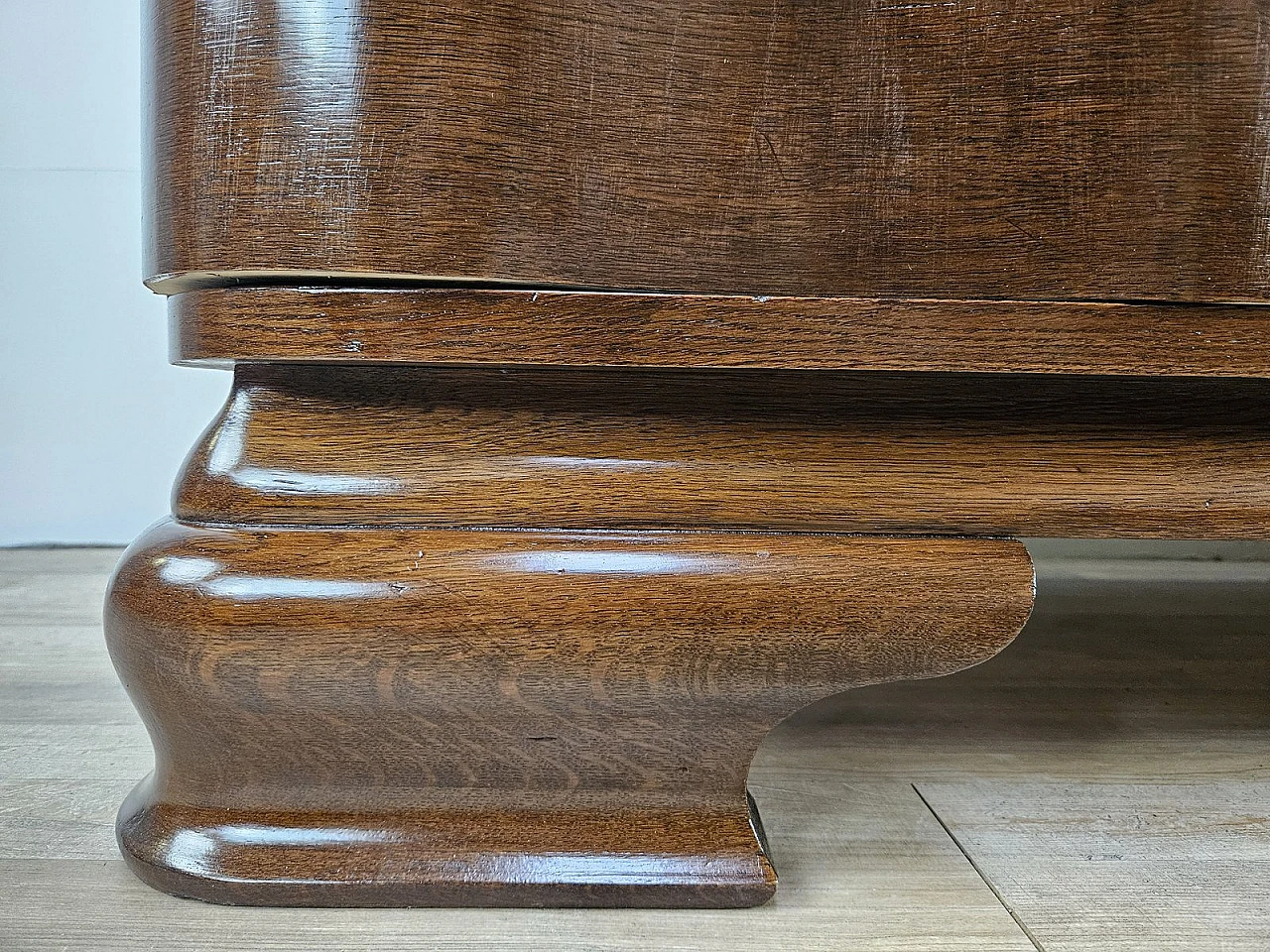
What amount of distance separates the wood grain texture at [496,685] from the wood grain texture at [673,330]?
74mm

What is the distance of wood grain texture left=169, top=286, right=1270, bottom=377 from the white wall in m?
1.03

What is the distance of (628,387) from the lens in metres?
0.42

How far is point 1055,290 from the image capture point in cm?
40

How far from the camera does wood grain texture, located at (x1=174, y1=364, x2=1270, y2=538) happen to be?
0.41 m

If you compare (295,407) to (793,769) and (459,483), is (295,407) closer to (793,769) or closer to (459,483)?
(459,483)

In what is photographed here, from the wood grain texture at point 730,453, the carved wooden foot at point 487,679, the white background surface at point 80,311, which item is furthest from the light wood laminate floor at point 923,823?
the white background surface at point 80,311

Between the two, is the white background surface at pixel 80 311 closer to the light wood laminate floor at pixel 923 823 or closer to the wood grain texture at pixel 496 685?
the light wood laminate floor at pixel 923 823

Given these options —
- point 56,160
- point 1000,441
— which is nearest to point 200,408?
point 56,160

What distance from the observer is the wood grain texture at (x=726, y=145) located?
37 centimetres

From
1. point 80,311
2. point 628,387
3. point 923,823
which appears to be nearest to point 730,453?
point 628,387

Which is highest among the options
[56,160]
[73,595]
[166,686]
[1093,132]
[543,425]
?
[56,160]

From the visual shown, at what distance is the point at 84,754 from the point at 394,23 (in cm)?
44

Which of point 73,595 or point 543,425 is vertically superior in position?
point 543,425

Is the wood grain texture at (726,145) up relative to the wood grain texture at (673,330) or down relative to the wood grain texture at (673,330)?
up
